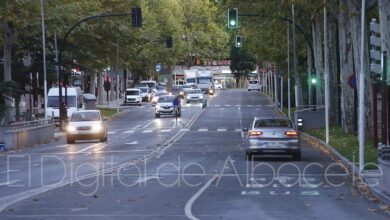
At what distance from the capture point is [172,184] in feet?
69.9

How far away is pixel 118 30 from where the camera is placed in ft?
227

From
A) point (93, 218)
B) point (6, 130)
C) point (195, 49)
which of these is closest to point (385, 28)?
point (93, 218)

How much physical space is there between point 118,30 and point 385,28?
42421mm

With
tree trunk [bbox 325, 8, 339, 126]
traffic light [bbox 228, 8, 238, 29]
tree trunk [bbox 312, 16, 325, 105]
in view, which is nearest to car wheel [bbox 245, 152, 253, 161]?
traffic light [bbox 228, 8, 238, 29]

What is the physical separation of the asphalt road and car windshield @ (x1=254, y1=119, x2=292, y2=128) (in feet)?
3.97

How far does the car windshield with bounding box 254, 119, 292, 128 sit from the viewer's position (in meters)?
29.2

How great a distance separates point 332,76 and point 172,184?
28.9 meters

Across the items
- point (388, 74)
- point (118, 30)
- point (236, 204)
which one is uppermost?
point (118, 30)

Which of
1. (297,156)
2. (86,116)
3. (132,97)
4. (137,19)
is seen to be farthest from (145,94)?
(297,156)

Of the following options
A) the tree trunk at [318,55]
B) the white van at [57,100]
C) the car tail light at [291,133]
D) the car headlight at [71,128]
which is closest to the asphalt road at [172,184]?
the car tail light at [291,133]

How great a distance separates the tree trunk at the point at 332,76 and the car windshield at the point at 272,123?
17961 mm

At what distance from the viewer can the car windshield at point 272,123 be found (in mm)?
29219

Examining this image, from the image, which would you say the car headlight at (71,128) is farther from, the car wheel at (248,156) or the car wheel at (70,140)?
the car wheel at (248,156)

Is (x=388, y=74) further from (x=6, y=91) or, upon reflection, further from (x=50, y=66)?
(x=50, y=66)
